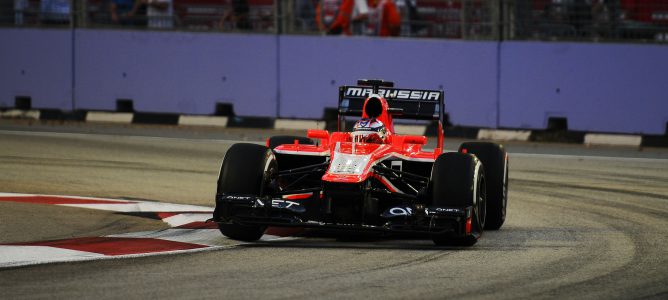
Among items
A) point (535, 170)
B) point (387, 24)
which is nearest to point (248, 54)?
point (387, 24)

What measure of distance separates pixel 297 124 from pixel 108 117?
296cm

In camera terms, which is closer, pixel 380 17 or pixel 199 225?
pixel 199 225

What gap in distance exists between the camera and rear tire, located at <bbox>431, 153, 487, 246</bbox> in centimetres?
955

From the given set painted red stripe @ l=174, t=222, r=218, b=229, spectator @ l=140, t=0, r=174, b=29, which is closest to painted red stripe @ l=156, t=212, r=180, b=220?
painted red stripe @ l=174, t=222, r=218, b=229

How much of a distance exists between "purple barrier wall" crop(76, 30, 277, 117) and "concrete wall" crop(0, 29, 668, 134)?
1 cm

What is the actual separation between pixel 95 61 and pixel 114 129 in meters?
1.35

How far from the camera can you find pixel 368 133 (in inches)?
402

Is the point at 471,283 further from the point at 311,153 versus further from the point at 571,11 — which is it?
the point at 571,11

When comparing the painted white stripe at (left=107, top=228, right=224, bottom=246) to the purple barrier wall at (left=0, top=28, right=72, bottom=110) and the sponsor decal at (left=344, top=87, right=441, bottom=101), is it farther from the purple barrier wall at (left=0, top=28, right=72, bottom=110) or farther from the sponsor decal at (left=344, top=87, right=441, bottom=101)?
the purple barrier wall at (left=0, top=28, right=72, bottom=110)

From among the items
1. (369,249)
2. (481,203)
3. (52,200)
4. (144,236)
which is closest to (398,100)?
(481,203)

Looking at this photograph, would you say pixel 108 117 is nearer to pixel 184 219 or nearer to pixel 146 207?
pixel 146 207

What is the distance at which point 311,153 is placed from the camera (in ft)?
33.6

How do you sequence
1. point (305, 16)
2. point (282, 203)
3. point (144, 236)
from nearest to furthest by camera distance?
point (282, 203) → point (144, 236) → point (305, 16)

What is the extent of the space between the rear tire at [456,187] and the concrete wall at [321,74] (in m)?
8.69
